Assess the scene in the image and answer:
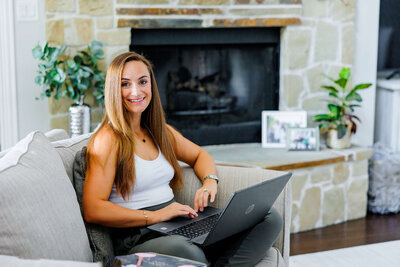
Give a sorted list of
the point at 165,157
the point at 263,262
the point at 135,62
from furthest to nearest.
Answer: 1. the point at 165,157
2. the point at 135,62
3. the point at 263,262

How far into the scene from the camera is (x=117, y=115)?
1866mm

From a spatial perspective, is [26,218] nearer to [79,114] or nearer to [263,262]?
[263,262]

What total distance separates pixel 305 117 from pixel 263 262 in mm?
1854

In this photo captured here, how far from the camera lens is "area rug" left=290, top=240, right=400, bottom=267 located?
2.81 m

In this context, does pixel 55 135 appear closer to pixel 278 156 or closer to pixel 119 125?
pixel 119 125

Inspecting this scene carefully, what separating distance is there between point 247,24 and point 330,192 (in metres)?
1.17

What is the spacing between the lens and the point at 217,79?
359 centimetres

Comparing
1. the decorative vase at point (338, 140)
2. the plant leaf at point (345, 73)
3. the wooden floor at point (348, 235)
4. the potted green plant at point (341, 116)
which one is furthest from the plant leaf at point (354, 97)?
the wooden floor at point (348, 235)

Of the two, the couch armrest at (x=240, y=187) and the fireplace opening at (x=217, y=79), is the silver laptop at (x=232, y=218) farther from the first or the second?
the fireplace opening at (x=217, y=79)

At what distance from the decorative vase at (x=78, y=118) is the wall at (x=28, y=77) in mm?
203

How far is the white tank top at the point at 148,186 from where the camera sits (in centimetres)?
188

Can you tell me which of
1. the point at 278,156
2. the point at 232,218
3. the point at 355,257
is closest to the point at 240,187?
the point at 232,218

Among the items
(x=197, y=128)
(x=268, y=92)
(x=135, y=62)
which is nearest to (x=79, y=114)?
(x=197, y=128)

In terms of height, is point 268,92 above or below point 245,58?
below
